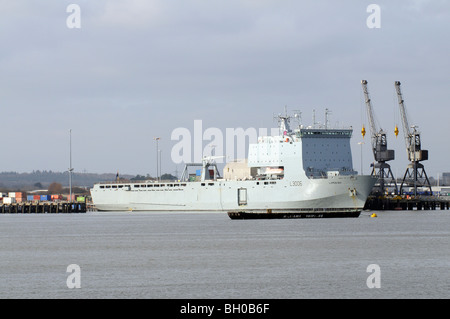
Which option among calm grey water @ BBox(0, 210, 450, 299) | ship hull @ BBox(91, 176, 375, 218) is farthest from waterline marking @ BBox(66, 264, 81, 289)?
ship hull @ BBox(91, 176, 375, 218)

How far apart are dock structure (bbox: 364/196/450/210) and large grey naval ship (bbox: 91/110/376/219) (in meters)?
28.3

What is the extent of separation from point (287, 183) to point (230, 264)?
53.7 meters

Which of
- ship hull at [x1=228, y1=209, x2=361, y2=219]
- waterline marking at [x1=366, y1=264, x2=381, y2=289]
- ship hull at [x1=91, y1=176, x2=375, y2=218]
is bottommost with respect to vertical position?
waterline marking at [x1=366, y1=264, x2=381, y2=289]

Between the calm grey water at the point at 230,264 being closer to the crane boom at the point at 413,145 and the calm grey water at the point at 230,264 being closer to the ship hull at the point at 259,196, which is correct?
the ship hull at the point at 259,196

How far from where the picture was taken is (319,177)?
93.9 meters

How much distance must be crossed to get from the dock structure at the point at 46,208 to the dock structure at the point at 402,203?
1924 inches

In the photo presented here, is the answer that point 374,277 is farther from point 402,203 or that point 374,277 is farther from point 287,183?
point 402,203

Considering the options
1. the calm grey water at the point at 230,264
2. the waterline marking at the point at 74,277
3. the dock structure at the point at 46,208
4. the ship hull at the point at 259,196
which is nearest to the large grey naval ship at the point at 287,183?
the ship hull at the point at 259,196

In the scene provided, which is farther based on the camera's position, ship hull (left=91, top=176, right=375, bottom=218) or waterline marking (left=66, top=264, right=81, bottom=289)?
ship hull (left=91, top=176, right=375, bottom=218)

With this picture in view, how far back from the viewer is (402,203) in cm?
13000

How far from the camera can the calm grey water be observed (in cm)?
3134

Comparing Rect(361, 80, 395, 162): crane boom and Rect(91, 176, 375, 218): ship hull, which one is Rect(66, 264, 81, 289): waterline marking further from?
Rect(361, 80, 395, 162): crane boom

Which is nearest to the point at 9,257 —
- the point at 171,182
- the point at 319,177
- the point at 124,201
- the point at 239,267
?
the point at 239,267
